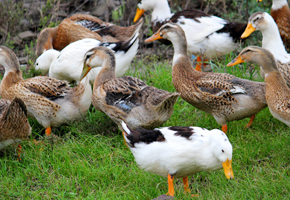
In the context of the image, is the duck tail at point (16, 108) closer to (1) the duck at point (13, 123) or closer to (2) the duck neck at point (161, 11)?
(1) the duck at point (13, 123)

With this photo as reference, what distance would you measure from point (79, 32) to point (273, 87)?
13.5 ft

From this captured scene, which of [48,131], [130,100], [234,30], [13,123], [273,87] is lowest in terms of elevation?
[48,131]

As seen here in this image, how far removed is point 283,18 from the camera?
20.0 ft

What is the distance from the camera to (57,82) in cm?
522

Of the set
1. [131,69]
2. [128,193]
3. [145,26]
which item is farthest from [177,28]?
[145,26]

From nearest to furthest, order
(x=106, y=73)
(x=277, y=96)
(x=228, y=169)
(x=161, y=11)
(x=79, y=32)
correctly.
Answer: (x=228, y=169)
(x=277, y=96)
(x=106, y=73)
(x=79, y=32)
(x=161, y=11)

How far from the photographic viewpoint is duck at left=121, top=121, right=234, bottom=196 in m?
3.34


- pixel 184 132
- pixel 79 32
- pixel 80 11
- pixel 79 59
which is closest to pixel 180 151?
pixel 184 132

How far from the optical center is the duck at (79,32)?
6.85m


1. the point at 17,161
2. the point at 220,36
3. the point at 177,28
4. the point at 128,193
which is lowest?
the point at 17,161

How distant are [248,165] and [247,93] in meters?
0.87

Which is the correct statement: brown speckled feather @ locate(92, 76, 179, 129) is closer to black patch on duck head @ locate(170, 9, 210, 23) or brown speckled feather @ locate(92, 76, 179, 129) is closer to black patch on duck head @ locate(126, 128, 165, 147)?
black patch on duck head @ locate(126, 128, 165, 147)

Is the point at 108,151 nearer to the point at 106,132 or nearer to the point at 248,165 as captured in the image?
the point at 106,132

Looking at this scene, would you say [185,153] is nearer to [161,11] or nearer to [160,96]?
[160,96]
